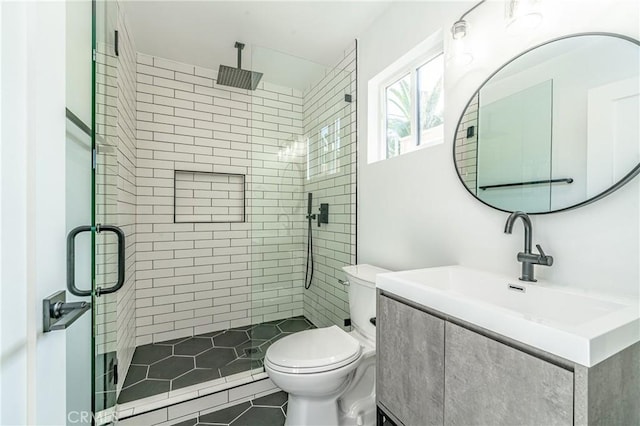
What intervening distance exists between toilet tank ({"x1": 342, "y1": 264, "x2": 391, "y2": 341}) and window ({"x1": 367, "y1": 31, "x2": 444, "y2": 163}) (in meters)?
0.88

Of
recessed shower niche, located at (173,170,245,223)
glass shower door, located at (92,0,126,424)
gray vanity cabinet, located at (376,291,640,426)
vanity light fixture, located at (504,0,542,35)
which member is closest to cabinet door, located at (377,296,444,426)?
gray vanity cabinet, located at (376,291,640,426)

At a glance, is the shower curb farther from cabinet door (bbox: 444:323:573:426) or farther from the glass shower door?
cabinet door (bbox: 444:323:573:426)

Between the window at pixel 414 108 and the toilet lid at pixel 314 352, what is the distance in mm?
1318

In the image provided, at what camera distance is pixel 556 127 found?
106cm

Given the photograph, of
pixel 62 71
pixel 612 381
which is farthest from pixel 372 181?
pixel 62 71

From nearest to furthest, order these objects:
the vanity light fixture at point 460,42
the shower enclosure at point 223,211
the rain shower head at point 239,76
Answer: the vanity light fixture at point 460,42, the shower enclosure at point 223,211, the rain shower head at point 239,76

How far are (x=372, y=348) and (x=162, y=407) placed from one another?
Result: 1.29 metres

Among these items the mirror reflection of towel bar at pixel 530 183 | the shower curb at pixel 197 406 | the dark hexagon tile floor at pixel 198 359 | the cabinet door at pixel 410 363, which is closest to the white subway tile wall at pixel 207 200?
the dark hexagon tile floor at pixel 198 359

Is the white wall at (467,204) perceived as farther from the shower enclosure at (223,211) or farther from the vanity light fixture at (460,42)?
the shower enclosure at (223,211)

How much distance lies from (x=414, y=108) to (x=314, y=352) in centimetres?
167

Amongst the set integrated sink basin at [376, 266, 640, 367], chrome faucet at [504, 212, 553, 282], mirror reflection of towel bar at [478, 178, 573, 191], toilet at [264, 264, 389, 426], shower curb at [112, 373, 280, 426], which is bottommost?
shower curb at [112, 373, 280, 426]

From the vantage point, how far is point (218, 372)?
2.02m

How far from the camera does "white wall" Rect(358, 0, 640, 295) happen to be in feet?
3.01

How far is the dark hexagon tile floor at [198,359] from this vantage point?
6.13 feet
